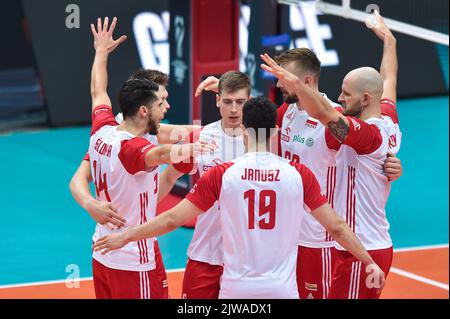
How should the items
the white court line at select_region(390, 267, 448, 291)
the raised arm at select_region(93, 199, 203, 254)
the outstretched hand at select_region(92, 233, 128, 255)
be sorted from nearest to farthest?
1. the raised arm at select_region(93, 199, 203, 254)
2. the outstretched hand at select_region(92, 233, 128, 255)
3. the white court line at select_region(390, 267, 448, 291)

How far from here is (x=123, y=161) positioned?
8.05 meters

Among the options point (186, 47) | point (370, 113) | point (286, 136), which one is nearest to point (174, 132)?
point (286, 136)

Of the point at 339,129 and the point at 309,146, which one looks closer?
the point at 339,129

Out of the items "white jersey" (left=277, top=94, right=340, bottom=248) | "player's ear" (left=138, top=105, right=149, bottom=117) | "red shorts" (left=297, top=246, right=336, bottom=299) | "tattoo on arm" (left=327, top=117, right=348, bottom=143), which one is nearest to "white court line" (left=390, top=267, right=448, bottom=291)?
"red shorts" (left=297, top=246, right=336, bottom=299)

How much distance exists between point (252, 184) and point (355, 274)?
1907mm

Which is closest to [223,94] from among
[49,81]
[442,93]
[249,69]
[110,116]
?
[110,116]

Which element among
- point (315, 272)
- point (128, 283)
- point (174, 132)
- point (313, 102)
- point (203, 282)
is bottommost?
point (315, 272)

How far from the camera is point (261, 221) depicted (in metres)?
7.34

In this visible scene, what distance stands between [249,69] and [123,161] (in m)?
7.10

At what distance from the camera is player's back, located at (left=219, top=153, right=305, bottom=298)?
7.32 m

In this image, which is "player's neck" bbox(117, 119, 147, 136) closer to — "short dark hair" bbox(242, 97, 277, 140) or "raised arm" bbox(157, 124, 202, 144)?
"raised arm" bbox(157, 124, 202, 144)

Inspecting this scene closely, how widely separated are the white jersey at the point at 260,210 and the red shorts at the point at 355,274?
4.59 ft

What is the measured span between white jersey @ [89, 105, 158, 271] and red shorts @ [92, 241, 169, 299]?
0.05 m

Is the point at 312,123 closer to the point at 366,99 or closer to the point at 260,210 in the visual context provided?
the point at 366,99
